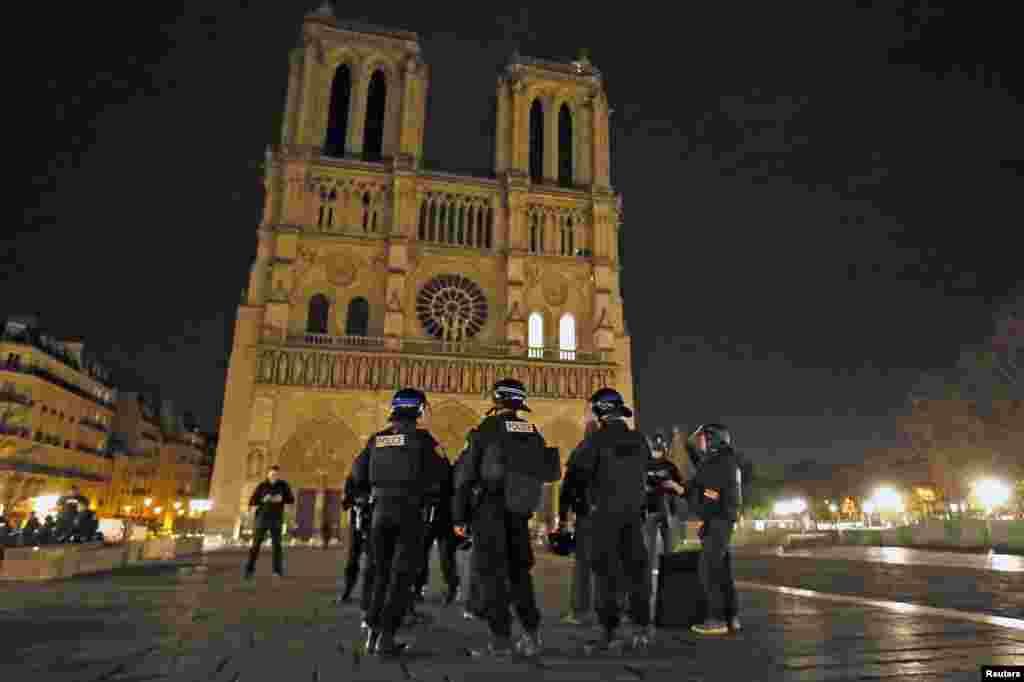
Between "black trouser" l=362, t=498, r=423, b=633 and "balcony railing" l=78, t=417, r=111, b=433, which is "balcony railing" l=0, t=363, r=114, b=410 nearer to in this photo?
"balcony railing" l=78, t=417, r=111, b=433

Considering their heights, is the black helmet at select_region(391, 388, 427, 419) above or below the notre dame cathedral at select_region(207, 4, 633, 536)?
below

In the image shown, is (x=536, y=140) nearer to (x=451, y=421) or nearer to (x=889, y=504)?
(x=451, y=421)

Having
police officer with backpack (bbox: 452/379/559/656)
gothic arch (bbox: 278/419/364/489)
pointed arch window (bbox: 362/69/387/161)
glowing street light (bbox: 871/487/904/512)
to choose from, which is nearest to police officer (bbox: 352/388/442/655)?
police officer with backpack (bbox: 452/379/559/656)

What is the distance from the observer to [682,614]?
4.92 metres

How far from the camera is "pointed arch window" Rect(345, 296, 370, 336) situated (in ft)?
116

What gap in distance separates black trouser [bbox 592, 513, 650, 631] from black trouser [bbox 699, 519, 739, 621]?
0.67 m

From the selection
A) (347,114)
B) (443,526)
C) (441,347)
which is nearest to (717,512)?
(443,526)

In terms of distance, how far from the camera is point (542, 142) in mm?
41938

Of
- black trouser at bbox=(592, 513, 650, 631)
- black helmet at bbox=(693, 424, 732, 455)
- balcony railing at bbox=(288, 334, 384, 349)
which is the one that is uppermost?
balcony railing at bbox=(288, 334, 384, 349)

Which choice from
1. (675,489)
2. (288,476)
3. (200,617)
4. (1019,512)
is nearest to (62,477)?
(288,476)

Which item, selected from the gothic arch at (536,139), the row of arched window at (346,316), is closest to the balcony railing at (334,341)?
the row of arched window at (346,316)

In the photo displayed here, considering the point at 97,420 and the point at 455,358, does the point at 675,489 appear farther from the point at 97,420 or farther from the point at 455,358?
the point at 97,420

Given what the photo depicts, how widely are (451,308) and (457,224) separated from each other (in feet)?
17.5

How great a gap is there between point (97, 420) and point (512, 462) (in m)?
49.4
